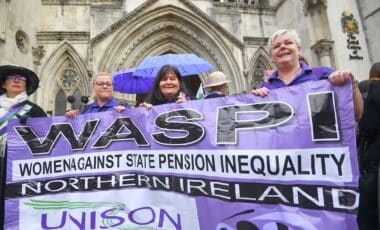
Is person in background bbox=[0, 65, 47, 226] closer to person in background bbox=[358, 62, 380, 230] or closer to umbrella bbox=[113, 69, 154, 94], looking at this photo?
umbrella bbox=[113, 69, 154, 94]

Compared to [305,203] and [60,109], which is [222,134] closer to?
[305,203]

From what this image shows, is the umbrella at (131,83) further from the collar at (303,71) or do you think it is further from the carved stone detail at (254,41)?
the carved stone detail at (254,41)

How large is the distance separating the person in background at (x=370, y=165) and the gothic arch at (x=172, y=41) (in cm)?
900

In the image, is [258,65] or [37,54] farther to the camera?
[258,65]

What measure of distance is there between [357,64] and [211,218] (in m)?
10.2

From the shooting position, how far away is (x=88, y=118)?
3.48 meters

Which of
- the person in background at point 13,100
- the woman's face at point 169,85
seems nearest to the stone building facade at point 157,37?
the person in background at point 13,100

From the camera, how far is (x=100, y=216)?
9.85ft

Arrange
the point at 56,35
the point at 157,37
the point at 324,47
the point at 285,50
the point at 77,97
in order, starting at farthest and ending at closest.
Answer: the point at 157,37
the point at 56,35
the point at 77,97
the point at 324,47
the point at 285,50

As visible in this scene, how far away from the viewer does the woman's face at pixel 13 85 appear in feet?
11.9

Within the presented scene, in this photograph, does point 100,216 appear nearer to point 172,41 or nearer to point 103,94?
point 103,94

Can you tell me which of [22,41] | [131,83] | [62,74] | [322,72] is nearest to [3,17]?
[22,41]

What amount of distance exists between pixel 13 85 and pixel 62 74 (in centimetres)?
816

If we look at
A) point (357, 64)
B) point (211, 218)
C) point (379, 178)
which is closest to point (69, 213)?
point (211, 218)
